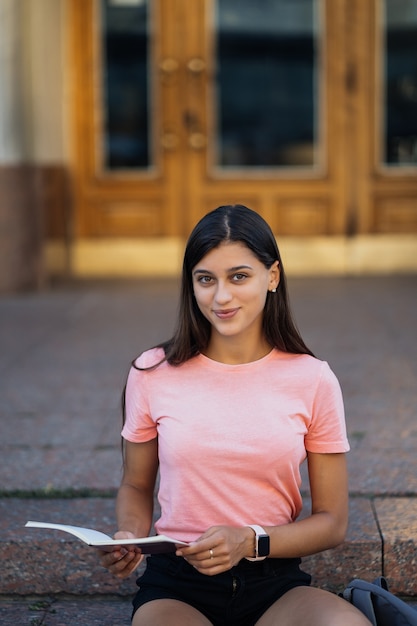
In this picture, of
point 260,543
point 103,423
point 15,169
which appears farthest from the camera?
point 15,169

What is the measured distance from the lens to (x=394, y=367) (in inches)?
225

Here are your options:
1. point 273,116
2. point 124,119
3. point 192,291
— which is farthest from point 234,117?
point 192,291

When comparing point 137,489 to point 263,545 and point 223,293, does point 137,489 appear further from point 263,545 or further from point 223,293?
point 223,293

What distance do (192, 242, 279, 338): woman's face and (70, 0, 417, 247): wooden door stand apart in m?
7.16

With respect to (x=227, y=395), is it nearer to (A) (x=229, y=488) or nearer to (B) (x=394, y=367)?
(A) (x=229, y=488)

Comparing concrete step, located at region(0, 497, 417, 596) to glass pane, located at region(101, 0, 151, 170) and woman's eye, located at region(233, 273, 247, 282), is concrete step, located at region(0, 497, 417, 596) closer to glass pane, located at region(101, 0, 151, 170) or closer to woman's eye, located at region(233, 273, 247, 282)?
woman's eye, located at region(233, 273, 247, 282)

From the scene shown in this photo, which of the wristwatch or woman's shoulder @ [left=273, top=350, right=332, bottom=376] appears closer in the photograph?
the wristwatch

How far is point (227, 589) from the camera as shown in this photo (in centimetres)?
272

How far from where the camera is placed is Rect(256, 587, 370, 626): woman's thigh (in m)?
2.54

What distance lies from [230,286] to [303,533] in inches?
24.7

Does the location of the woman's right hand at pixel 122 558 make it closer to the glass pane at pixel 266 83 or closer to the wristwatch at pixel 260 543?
the wristwatch at pixel 260 543

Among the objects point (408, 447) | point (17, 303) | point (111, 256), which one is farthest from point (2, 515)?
point (111, 256)

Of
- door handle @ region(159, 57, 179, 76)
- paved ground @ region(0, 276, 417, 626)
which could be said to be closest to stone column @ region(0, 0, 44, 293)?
paved ground @ region(0, 276, 417, 626)

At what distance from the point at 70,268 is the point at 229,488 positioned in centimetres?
744
